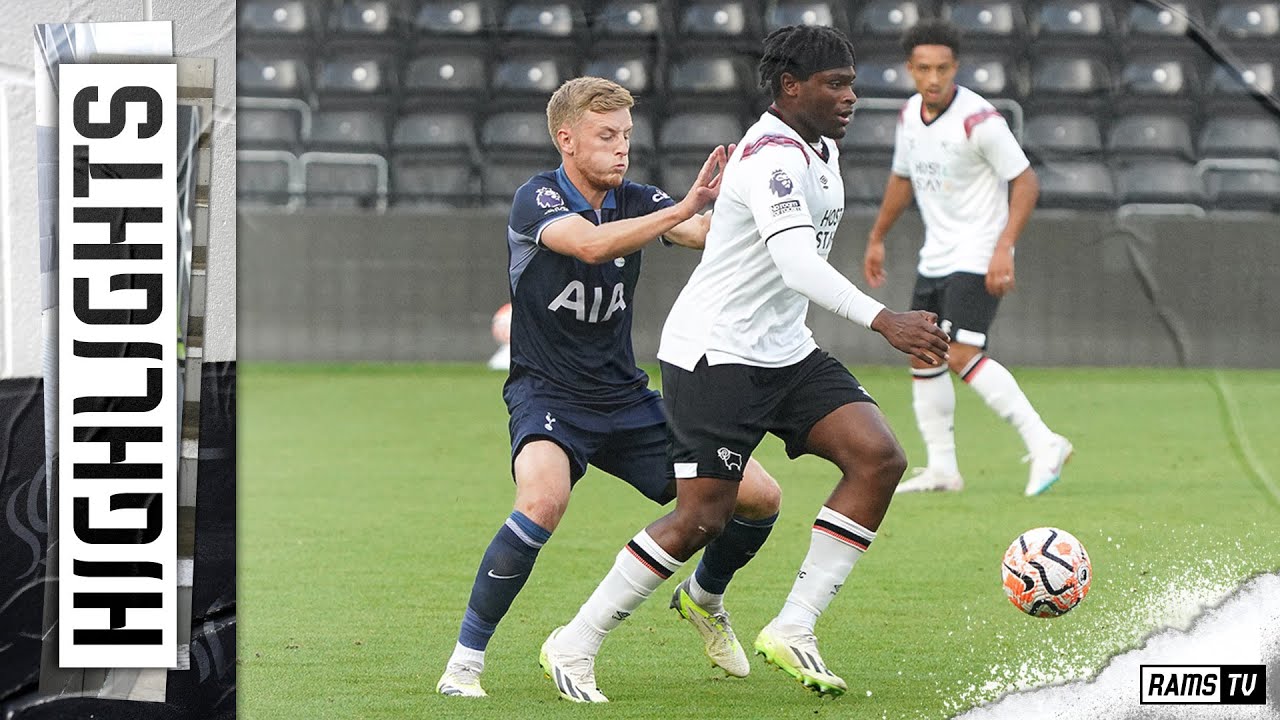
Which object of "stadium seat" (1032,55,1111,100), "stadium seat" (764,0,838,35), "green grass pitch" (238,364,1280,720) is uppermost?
"stadium seat" (764,0,838,35)

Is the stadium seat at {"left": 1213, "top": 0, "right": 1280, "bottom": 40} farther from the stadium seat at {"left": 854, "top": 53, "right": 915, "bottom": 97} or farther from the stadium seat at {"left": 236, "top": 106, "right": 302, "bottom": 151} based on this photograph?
the stadium seat at {"left": 236, "top": 106, "right": 302, "bottom": 151}

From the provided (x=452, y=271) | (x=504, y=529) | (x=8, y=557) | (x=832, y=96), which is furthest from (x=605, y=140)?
(x=452, y=271)

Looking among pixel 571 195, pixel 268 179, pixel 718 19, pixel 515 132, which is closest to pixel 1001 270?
pixel 718 19

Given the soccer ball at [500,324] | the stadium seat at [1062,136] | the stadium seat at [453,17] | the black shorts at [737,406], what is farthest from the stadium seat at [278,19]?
the soccer ball at [500,324]

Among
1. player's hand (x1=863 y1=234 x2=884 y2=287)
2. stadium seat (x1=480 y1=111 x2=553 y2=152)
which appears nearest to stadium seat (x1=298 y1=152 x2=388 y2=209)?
stadium seat (x1=480 y1=111 x2=553 y2=152)

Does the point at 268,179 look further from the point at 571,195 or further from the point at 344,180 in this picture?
the point at 571,195

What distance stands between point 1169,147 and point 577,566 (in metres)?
2.14

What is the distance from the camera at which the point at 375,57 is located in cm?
372

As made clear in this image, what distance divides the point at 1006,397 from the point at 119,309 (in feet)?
9.55

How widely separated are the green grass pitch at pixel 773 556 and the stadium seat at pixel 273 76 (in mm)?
717

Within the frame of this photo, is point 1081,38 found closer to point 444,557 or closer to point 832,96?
point 832,96

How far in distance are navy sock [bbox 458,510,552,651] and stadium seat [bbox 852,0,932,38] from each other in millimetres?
1317

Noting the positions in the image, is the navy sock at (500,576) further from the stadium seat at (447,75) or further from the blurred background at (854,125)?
the stadium seat at (447,75)

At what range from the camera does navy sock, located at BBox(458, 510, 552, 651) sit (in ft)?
11.8
